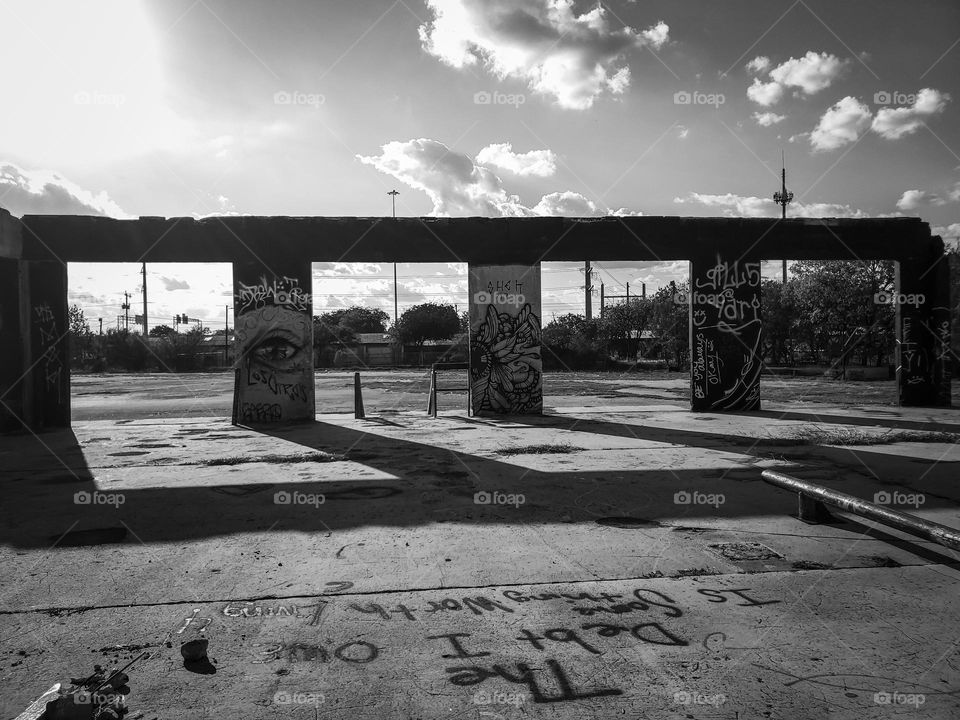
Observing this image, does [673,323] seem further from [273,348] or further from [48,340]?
[48,340]

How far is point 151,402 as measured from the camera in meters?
17.1

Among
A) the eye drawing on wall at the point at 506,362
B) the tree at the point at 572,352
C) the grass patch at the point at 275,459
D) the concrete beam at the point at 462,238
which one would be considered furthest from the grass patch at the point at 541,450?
the tree at the point at 572,352

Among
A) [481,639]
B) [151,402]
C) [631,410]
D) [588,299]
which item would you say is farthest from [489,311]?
[588,299]

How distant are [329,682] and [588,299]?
179ft

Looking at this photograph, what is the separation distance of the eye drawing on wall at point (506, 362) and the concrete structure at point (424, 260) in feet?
0.21

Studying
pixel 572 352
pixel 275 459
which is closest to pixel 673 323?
pixel 572 352

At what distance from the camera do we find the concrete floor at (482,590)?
2.57 metres

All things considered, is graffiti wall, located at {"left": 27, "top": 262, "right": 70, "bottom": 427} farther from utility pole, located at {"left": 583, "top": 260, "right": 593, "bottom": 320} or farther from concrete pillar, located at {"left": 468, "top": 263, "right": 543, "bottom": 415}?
utility pole, located at {"left": 583, "top": 260, "right": 593, "bottom": 320}

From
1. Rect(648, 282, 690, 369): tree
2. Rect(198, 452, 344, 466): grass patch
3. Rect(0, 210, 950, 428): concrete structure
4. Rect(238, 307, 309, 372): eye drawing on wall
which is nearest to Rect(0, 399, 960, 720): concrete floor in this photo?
Rect(198, 452, 344, 466): grass patch

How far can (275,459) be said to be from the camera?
795 cm

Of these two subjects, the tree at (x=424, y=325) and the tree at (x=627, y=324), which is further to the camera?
the tree at (x=424, y=325)

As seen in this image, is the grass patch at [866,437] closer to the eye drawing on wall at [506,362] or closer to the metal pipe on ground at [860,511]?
the metal pipe on ground at [860,511]

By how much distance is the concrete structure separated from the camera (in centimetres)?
1134

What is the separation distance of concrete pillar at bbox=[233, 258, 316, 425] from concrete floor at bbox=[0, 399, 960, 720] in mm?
4424
